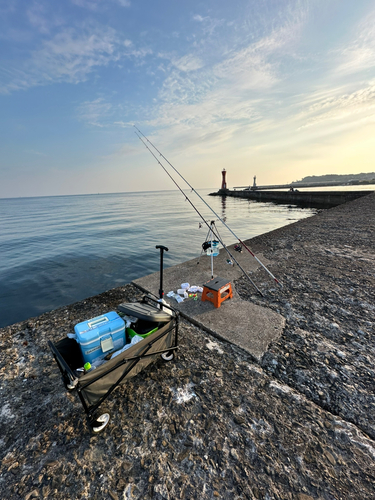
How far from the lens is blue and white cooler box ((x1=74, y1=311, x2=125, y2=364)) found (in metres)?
2.50

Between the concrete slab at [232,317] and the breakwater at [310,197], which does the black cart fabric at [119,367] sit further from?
the breakwater at [310,197]

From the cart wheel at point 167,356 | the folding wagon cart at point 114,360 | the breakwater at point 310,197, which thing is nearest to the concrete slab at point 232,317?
the cart wheel at point 167,356

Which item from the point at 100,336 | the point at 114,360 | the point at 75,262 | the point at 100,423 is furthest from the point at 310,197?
the point at 100,423

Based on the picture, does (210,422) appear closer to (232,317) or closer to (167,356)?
(167,356)

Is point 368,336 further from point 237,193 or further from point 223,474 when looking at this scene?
point 237,193

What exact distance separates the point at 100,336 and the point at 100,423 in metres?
0.90

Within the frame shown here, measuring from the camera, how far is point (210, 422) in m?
2.31

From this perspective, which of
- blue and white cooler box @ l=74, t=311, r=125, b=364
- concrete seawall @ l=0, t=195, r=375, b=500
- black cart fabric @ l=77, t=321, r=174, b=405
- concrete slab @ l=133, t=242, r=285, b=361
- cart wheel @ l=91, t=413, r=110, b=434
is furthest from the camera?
concrete slab @ l=133, t=242, r=285, b=361

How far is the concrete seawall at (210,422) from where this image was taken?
72.4 inches

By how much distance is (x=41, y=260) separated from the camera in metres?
12.1

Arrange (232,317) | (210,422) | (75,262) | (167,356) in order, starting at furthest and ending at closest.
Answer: (75,262) < (232,317) < (167,356) < (210,422)

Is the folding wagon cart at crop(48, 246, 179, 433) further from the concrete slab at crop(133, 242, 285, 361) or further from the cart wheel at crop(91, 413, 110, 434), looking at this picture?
the concrete slab at crop(133, 242, 285, 361)

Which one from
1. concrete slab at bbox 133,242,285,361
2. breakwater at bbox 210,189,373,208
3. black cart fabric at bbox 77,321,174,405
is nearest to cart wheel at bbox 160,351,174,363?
black cart fabric at bbox 77,321,174,405

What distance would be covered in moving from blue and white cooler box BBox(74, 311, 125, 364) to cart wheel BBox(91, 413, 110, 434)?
→ 606 millimetres
